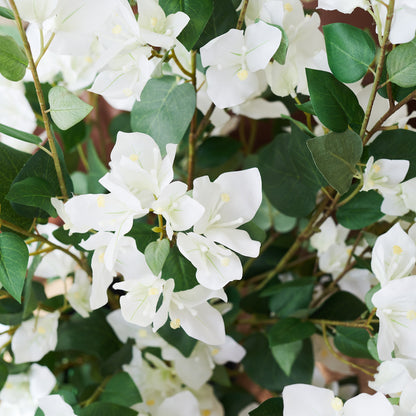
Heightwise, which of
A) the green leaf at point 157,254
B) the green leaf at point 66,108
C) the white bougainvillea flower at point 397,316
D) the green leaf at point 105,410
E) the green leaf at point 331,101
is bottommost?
the green leaf at point 105,410

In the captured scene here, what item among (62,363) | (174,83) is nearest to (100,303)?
(174,83)

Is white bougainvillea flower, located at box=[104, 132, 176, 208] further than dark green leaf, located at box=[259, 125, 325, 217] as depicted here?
No

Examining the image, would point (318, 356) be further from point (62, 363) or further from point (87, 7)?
point (87, 7)

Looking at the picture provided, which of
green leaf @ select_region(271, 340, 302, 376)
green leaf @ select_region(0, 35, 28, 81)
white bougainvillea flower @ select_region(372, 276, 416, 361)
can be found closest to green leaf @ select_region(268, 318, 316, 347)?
green leaf @ select_region(271, 340, 302, 376)

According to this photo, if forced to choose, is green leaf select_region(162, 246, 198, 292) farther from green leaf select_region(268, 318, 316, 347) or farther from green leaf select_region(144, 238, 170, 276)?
green leaf select_region(268, 318, 316, 347)

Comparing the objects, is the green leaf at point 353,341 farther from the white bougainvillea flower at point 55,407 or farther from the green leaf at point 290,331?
the white bougainvillea flower at point 55,407

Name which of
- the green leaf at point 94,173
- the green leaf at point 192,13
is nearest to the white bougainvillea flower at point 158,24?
the green leaf at point 192,13

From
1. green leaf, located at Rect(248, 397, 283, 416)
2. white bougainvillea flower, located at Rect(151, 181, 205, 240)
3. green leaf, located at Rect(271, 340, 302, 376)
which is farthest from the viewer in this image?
green leaf, located at Rect(271, 340, 302, 376)
